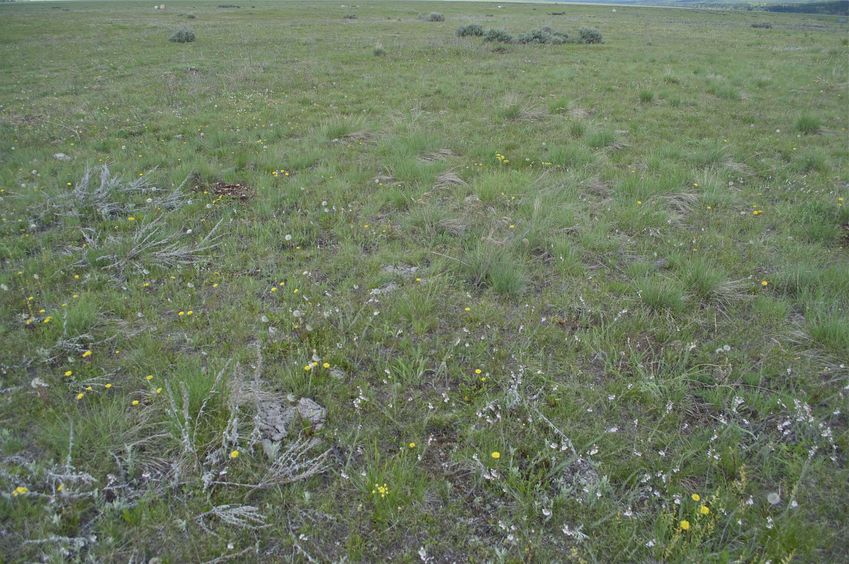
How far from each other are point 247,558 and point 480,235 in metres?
4.34

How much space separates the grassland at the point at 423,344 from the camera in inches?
117

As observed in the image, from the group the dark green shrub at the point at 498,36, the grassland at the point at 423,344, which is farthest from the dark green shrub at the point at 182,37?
the grassland at the point at 423,344

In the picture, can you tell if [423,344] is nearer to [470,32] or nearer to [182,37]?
[182,37]

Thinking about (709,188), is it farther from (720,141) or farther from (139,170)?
(139,170)

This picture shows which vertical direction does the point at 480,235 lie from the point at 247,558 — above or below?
above

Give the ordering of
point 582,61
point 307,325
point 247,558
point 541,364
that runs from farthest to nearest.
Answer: point 582,61, point 307,325, point 541,364, point 247,558

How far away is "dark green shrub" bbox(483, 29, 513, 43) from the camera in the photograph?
24.5 meters

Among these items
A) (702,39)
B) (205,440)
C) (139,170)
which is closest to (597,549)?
(205,440)

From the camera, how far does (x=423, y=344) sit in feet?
14.6

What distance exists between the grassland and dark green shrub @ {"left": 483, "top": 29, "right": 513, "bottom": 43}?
659 inches

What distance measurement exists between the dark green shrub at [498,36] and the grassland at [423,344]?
16741mm

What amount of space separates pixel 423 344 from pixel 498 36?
963 inches

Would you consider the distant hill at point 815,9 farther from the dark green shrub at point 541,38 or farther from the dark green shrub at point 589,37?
the dark green shrub at point 541,38

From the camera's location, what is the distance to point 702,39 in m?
27.8
